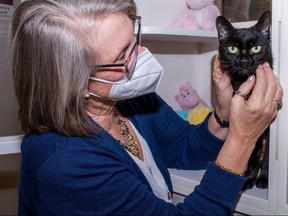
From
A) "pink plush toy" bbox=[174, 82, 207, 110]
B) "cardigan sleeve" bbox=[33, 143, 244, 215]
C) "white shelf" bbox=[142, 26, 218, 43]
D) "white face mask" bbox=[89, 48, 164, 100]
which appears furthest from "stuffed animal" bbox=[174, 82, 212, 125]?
"cardigan sleeve" bbox=[33, 143, 244, 215]

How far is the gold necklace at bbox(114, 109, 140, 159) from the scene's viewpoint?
0.80 metres

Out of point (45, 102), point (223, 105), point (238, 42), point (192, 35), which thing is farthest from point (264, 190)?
point (45, 102)

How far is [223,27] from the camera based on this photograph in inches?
37.7

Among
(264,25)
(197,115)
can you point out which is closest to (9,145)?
(197,115)

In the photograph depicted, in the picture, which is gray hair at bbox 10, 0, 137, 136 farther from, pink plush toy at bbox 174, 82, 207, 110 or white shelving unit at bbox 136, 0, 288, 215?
pink plush toy at bbox 174, 82, 207, 110

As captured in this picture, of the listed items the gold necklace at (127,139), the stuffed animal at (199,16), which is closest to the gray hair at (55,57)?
the gold necklace at (127,139)

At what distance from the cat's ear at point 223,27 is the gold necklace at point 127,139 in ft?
1.40

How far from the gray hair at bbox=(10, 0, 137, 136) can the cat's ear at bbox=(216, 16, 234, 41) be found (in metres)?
0.39

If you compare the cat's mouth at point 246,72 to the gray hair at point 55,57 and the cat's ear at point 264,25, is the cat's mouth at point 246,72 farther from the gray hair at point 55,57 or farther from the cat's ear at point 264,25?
the gray hair at point 55,57

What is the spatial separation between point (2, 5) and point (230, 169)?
0.86 metres

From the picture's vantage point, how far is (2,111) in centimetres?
97

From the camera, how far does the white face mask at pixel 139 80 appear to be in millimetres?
728

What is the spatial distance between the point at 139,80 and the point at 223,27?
0.39 meters

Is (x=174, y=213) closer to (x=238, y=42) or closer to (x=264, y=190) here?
(x=264, y=190)
